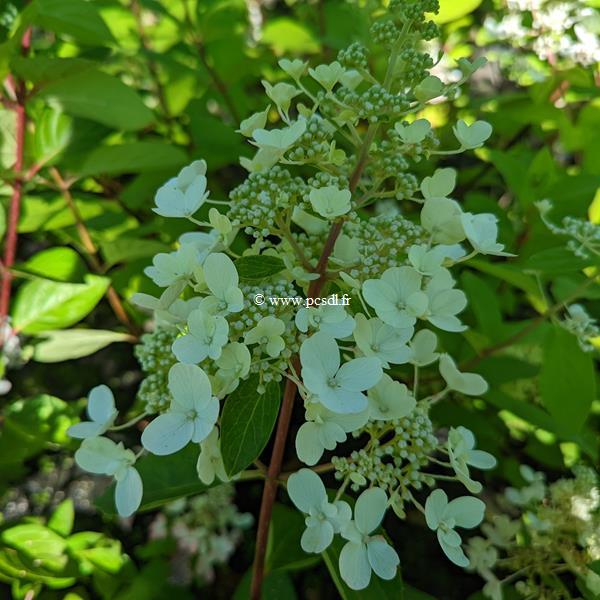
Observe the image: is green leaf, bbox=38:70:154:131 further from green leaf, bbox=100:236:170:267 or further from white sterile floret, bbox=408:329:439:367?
white sterile floret, bbox=408:329:439:367

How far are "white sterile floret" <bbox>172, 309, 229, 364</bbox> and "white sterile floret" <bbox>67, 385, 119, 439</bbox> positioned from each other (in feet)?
0.76

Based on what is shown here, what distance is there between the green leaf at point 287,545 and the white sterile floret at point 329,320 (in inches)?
23.2

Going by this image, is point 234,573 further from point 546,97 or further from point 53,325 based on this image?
point 546,97

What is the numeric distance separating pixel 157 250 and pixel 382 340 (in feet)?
2.20

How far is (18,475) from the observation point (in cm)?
138

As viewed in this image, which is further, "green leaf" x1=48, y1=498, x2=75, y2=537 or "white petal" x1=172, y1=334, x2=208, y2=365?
"green leaf" x1=48, y1=498, x2=75, y2=537

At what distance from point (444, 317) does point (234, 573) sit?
1064 mm

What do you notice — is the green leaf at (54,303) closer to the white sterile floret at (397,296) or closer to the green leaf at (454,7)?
the white sterile floret at (397,296)

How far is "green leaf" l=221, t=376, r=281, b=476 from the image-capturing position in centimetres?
70

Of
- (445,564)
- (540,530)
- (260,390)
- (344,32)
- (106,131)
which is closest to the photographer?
(260,390)

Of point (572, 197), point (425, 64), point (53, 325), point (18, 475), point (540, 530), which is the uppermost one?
point (425, 64)

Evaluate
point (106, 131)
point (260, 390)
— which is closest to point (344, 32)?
point (106, 131)

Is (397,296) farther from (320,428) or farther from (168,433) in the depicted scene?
→ (168,433)

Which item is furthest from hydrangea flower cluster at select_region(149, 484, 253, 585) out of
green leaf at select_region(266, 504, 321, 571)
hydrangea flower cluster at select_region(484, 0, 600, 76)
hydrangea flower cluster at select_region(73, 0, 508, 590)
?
hydrangea flower cluster at select_region(484, 0, 600, 76)
